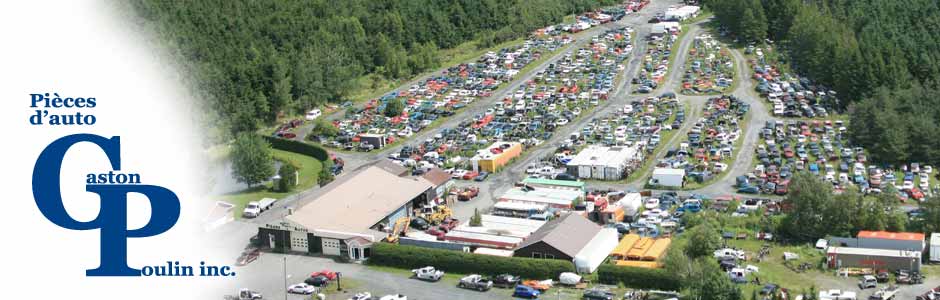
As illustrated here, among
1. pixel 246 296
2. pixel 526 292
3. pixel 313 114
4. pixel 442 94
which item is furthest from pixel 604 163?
pixel 313 114

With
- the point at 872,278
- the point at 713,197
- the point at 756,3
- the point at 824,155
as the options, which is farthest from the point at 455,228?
the point at 756,3

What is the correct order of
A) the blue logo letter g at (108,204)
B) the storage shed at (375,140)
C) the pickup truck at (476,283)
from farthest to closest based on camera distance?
the storage shed at (375,140) → the pickup truck at (476,283) → the blue logo letter g at (108,204)

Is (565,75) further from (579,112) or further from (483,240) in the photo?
(483,240)

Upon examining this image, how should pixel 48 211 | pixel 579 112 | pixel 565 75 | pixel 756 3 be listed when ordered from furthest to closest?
pixel 756 3 < pixel 565 75 < pixel 579 112 < pixel 48 211

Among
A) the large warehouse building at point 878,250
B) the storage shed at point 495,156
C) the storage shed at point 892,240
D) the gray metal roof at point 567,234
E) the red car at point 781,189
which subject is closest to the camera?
the large warehouse building at point 878,250

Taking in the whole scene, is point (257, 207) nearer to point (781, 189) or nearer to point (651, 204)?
point (651, 204)

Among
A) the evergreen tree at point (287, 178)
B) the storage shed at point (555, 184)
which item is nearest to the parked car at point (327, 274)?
the evergreen tree at point (287, 178)

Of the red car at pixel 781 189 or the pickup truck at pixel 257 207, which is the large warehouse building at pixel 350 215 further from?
the red car at pixel 781 189
